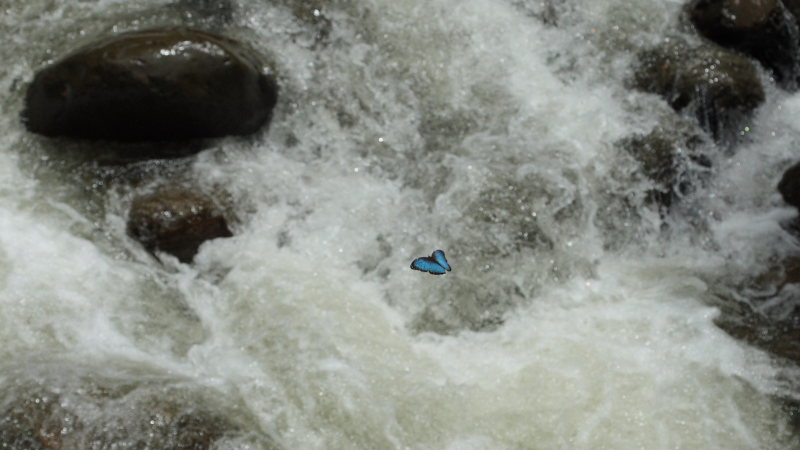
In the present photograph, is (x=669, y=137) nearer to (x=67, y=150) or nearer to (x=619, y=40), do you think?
(x=619, y=40)

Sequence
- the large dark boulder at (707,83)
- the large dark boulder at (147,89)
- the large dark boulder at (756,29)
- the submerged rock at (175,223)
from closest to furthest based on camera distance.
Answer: the submerged rock at (175,223) → the large dark boulder at (147,89) → the large dark boulder at (707,83) → the large dark boulder at (756,29)

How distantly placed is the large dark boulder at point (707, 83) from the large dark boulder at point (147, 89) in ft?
8.16

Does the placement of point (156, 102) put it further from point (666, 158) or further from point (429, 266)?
point (666, 158)

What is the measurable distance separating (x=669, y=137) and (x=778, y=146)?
79cm

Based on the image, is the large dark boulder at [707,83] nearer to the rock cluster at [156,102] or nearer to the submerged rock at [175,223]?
the rock cluster at [156,102]

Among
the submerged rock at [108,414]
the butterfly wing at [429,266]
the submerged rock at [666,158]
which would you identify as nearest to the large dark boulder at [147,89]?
the butterfly wing at [429,266]

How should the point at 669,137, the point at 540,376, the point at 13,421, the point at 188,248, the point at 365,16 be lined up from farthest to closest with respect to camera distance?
the point at 365,16
the point at 669,137
the point at 188,248
the point at 540,376
the point at 13,421

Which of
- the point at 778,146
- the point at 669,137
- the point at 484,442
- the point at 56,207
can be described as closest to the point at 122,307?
the point at 56,207

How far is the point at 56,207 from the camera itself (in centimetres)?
423

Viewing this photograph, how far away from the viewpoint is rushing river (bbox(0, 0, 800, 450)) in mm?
3537

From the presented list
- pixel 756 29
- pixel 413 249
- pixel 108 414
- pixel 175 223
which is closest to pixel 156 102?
pixel 175 223

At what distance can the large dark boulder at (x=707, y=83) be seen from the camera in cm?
508

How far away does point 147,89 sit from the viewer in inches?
169

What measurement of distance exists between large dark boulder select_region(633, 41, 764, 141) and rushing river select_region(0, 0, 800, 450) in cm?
12
